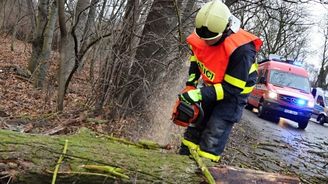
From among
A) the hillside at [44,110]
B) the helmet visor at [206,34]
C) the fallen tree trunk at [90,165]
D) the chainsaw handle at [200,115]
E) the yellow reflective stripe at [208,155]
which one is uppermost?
the helmet visor at [206,34]

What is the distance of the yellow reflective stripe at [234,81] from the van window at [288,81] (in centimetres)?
1291

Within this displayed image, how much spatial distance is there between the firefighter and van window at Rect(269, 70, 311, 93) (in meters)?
12.6

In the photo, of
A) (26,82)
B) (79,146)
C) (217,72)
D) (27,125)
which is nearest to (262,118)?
(26,82)

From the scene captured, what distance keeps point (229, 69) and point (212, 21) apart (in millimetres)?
452

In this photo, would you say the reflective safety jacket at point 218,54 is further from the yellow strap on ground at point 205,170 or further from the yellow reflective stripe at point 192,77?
the yellow strap on ground at point 205,170

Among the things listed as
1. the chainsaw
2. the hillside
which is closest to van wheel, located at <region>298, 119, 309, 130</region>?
the hillside

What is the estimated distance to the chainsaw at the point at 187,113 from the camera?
3.78 m

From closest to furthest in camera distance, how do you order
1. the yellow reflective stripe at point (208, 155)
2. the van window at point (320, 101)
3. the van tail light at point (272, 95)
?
1. the yellow reflective stripe at point (208, 155)
2. the van tail light at point (272, 95)
3. the van window at point (320, 101)

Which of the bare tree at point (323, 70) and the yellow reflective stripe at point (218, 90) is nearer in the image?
the yellow reflective stripe at point (218, 90)

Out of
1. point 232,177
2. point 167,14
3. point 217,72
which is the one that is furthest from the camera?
point 167,14

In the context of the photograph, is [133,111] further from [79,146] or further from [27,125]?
[79,146]

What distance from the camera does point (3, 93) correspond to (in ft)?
31.1

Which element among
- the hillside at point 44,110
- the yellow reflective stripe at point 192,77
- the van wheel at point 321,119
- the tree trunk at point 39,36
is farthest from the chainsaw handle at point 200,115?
the van wheel at point 321,119

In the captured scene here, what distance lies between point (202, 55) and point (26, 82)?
30.7 feet
